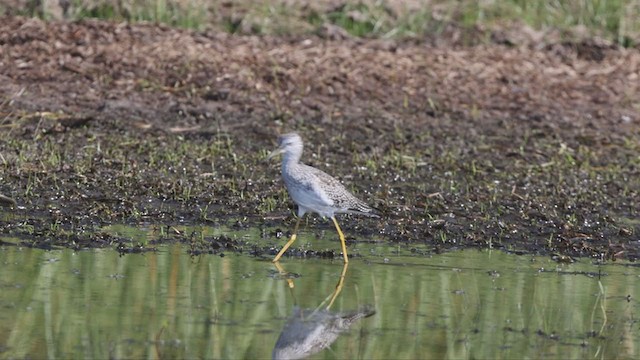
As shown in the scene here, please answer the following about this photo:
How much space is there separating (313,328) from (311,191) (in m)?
2.33

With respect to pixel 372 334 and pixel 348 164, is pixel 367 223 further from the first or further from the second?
pixel 372 334

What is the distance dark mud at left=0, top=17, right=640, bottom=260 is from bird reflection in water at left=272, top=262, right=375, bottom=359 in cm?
188

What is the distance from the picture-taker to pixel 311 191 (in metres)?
10.9

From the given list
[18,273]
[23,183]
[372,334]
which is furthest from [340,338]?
[23,183]

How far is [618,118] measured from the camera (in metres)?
16.9

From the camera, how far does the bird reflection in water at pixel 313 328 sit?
26.6 feet

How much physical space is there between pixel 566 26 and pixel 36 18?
24.5ft

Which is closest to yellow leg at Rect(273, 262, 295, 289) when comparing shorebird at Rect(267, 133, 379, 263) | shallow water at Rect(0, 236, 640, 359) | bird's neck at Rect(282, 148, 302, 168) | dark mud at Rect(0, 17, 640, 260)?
shallow water at Rect(0, 236, 640, 359)

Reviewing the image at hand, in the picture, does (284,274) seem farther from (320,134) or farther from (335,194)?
(320,134)

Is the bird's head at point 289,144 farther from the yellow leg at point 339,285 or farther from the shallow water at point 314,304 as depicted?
the yellow leg at point 339,285

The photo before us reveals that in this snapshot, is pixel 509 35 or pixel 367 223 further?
pixel 509 35

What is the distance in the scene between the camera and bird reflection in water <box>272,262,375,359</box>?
26.6 ft

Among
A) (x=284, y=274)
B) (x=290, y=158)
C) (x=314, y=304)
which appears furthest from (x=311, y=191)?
(x=314, y=304)

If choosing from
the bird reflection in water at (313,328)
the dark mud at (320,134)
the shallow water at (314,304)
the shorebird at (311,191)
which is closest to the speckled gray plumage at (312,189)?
the shorebird at (311,191)
